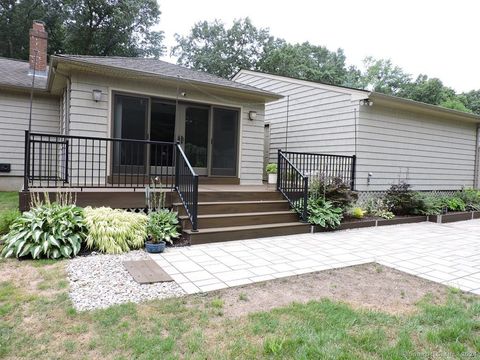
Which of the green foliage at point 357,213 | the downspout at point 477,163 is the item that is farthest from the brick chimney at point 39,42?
the downspout at point 477,163

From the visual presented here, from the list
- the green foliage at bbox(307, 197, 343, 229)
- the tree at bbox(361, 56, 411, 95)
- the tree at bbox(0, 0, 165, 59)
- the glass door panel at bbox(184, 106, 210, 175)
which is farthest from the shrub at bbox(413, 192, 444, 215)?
the tree at bbox(361, 56, 411, 95)

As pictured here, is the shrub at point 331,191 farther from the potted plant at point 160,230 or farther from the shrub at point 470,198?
the shrub at point 470,198

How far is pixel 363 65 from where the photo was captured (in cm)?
3588

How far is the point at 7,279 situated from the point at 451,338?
3.97 metres

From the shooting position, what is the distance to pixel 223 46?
27.2 m

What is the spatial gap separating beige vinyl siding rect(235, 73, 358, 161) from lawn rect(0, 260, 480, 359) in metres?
5.73

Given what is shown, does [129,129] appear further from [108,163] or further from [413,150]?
[413,150]

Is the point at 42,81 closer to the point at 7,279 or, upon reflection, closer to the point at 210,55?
the point at 7,279

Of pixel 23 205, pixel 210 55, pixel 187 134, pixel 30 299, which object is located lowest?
pixel 30 299

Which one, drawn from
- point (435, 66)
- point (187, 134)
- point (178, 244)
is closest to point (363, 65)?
point (435, 66)

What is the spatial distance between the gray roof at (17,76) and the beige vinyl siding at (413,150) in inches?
337

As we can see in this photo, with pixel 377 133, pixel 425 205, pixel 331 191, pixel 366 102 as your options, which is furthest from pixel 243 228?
pixel 425 205

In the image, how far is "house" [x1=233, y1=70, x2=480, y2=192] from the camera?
8180 millimetres

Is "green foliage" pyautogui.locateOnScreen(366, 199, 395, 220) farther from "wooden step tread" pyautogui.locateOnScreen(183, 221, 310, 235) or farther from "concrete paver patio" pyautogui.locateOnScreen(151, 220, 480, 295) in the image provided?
"wooden step tread" pyautogui.locateOnScreen(183, 221, 310, 235)
